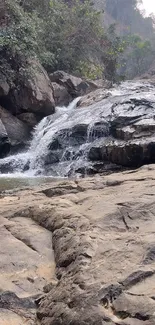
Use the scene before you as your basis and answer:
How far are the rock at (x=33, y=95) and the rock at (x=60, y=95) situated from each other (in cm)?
201

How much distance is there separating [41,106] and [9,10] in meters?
3.91

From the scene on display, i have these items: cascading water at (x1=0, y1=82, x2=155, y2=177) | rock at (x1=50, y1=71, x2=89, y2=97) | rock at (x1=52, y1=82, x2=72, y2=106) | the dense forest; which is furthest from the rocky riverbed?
rock at (x1=50, y1=71, x2=89, y2=97)

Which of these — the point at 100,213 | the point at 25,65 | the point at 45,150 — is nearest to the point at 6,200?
the point at 100,213

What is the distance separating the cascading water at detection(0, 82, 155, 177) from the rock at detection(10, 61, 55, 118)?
138 centimetres

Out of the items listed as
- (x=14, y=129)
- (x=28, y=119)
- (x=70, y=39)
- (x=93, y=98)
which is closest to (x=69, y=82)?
(x=93, y=98)

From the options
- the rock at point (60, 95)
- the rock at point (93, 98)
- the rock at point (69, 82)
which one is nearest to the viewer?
the rock at point (93, 98)

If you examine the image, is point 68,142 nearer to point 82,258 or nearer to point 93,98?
point 93,98

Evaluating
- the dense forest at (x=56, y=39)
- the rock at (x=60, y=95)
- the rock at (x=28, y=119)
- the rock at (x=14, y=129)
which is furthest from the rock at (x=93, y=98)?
the rock at (x=14, y=129)

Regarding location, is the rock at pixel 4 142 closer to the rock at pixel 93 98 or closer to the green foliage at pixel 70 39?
the rock at pixel 93 98

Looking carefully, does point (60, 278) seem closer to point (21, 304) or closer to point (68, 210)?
point (21, 304)

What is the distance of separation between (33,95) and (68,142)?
11.8 ft

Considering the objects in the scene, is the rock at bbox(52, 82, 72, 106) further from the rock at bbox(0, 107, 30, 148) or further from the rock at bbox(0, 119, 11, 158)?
the rock at bbox(0, 119, 11, 158)

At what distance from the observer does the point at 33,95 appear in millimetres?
15094

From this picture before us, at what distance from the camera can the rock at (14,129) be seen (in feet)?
45.3
